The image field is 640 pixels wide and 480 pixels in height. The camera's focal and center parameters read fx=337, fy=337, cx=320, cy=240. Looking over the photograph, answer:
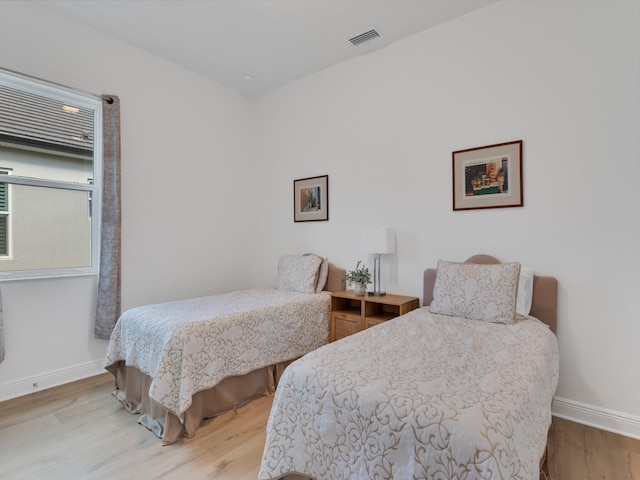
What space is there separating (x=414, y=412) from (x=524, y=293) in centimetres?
160


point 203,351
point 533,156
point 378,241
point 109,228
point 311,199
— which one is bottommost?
point 203,351

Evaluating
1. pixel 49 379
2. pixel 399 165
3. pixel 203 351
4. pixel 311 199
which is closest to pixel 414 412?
pixel 203 351

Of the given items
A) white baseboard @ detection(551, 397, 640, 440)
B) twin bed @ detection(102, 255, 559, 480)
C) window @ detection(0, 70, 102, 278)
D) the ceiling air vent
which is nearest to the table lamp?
twin bed @ detection(102, 255, 559, 480)

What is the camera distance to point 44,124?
8.98ft

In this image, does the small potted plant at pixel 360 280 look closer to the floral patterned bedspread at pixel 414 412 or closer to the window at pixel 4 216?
the floral patterned bedspread at pixel 414 412

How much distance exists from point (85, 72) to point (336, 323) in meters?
3.05

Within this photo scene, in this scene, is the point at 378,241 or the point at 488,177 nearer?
the point at 488,177

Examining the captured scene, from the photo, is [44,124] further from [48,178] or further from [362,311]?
[362,311]

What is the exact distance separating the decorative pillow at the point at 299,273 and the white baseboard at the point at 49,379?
1776 millimetres

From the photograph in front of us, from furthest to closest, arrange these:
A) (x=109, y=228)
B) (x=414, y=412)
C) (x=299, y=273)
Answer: (x=299, y=273) < (x=109, y=228) < (x=414, y=412)

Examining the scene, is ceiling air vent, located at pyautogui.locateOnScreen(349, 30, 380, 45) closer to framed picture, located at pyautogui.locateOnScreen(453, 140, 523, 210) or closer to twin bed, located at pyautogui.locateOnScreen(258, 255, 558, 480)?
framed picture, located at pyautogui.locateOnScreen(453, 140, 523, 210)

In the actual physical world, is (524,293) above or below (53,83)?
below

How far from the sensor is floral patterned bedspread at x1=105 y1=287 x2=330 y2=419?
6.68ft

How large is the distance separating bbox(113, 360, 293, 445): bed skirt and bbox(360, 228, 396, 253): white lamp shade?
3.98ft
